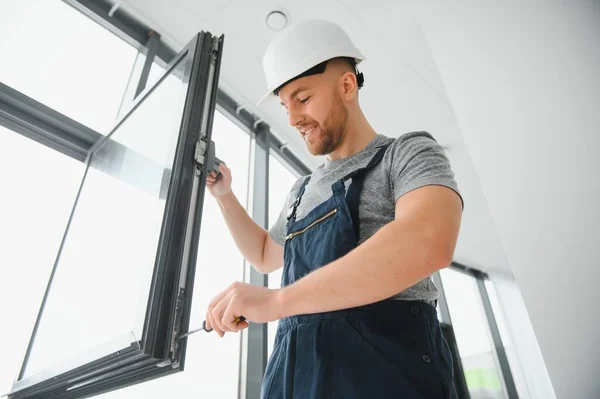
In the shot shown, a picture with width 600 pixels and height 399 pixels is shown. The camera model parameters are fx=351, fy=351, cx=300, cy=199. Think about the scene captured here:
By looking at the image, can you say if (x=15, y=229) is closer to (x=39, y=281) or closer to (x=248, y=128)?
(x=39, y=281)

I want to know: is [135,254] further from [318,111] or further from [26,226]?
[26,226]

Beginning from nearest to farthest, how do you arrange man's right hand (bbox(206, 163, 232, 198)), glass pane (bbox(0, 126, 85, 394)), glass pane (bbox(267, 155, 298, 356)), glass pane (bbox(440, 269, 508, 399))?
man's right hand (bbox(206, 163, 232, 198))
glass pane (bbox(0, 126, 85, 394))
glass pane (bbox(267, 155, 298, 356))
glass pane (bbox(440, 269, 508, 399))

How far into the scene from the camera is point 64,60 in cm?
167

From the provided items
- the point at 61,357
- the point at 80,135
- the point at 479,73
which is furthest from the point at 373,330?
the point at 80,135

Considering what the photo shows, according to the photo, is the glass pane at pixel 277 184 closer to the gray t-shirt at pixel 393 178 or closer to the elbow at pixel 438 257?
the gray t-shirt at pixel 393 178

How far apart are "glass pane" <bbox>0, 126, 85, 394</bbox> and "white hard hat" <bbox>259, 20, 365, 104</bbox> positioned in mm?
1043

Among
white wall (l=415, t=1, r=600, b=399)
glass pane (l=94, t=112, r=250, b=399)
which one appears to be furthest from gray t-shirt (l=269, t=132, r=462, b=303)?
glass pane (l=94, t=112, r=250, b=399)

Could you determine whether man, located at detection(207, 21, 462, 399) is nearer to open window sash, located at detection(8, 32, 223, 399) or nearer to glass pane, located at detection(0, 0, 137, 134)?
open window sash, located at detection(8, 32, 223, 399)

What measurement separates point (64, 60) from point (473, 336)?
4544mm

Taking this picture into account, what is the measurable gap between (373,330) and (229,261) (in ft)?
5.16

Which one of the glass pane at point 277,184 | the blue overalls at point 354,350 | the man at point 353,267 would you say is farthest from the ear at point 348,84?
the glass pane at point 277,184

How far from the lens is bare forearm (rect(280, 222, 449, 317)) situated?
0.54 metres

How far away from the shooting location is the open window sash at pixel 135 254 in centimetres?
72

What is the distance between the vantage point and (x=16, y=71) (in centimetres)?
145
